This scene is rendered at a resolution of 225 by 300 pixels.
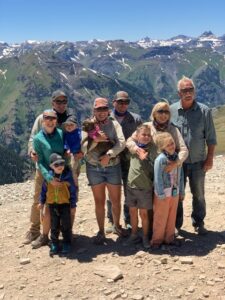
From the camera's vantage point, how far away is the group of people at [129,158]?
10.8m

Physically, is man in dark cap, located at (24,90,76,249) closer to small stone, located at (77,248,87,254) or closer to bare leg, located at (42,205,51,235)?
bare leg, located at (42,205,51,235)

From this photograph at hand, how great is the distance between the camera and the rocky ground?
9.39m

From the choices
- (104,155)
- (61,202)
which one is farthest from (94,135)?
(61,202)

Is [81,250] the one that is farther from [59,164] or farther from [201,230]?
[201,230]

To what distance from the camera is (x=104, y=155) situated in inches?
439

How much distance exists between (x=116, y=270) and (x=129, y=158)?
312 centimetres

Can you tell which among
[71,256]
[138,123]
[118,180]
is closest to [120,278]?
[71,256]

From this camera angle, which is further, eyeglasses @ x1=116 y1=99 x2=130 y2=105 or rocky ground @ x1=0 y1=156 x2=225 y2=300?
eyeglasses @ x1=116 y1=99 x2=130 y2=105

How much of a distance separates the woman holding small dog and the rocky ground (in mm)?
1506

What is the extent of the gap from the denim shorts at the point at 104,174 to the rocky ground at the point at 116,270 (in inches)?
70.9

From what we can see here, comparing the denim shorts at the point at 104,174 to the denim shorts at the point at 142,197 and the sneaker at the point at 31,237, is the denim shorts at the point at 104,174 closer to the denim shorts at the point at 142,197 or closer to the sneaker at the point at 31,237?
the denim shorts at the point at 142,197

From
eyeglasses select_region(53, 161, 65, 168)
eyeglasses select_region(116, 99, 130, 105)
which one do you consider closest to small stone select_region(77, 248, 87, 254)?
eyeglasses select_region(53, 161, 65, 168)

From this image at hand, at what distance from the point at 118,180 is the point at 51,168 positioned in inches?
70.9

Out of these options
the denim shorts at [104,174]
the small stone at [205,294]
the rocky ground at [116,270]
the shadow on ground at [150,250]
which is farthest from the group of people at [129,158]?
the small stone at [205,294]
